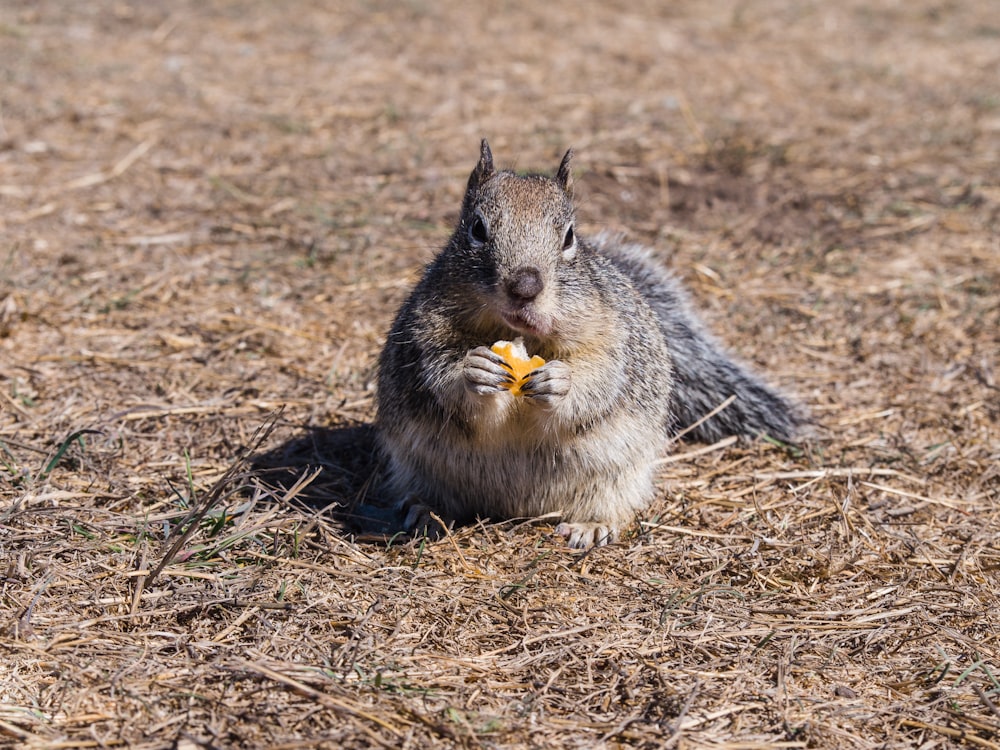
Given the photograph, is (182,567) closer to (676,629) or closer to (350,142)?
(676,629)

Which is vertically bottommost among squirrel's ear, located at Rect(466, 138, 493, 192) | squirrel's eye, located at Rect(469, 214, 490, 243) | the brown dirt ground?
the brown dirt ground

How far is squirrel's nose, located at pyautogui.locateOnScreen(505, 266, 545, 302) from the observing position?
3348 millimetres

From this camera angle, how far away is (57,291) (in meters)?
5.54

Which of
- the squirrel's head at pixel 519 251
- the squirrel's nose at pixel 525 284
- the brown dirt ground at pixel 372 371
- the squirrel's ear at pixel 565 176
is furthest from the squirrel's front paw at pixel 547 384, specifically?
the squirrel's ear at pixel 565 176

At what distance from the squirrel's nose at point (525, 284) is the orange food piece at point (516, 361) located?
26 centimetres

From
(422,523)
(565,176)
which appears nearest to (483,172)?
(565,176)

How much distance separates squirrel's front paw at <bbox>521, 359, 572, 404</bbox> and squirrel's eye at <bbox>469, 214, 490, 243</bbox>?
1.62 feet

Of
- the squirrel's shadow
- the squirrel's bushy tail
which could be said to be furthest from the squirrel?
the squirrel's bushy tail

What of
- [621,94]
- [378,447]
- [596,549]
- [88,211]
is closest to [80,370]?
[378,447]

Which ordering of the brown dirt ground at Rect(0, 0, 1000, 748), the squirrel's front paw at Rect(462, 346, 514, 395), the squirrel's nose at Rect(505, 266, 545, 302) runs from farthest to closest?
the squirrel's front paw at Rect(462, 346, 514, 395) < the squirrel's nose at Rect(505, 266, 545, 302) < the brown dirt ground at Rect(0, 0, 1000, 748)

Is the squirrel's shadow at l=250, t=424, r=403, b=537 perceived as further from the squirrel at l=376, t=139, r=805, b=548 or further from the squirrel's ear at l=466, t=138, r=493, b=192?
the squirrel's ear at l=466, t=138, r=493, b=192

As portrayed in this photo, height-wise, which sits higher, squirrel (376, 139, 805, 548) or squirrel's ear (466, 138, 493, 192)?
squirrel's ear (466, 138, 493, 192)

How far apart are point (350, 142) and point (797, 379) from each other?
3.99m

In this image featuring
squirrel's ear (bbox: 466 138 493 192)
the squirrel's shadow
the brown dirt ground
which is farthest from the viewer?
the squirrel's shadow
